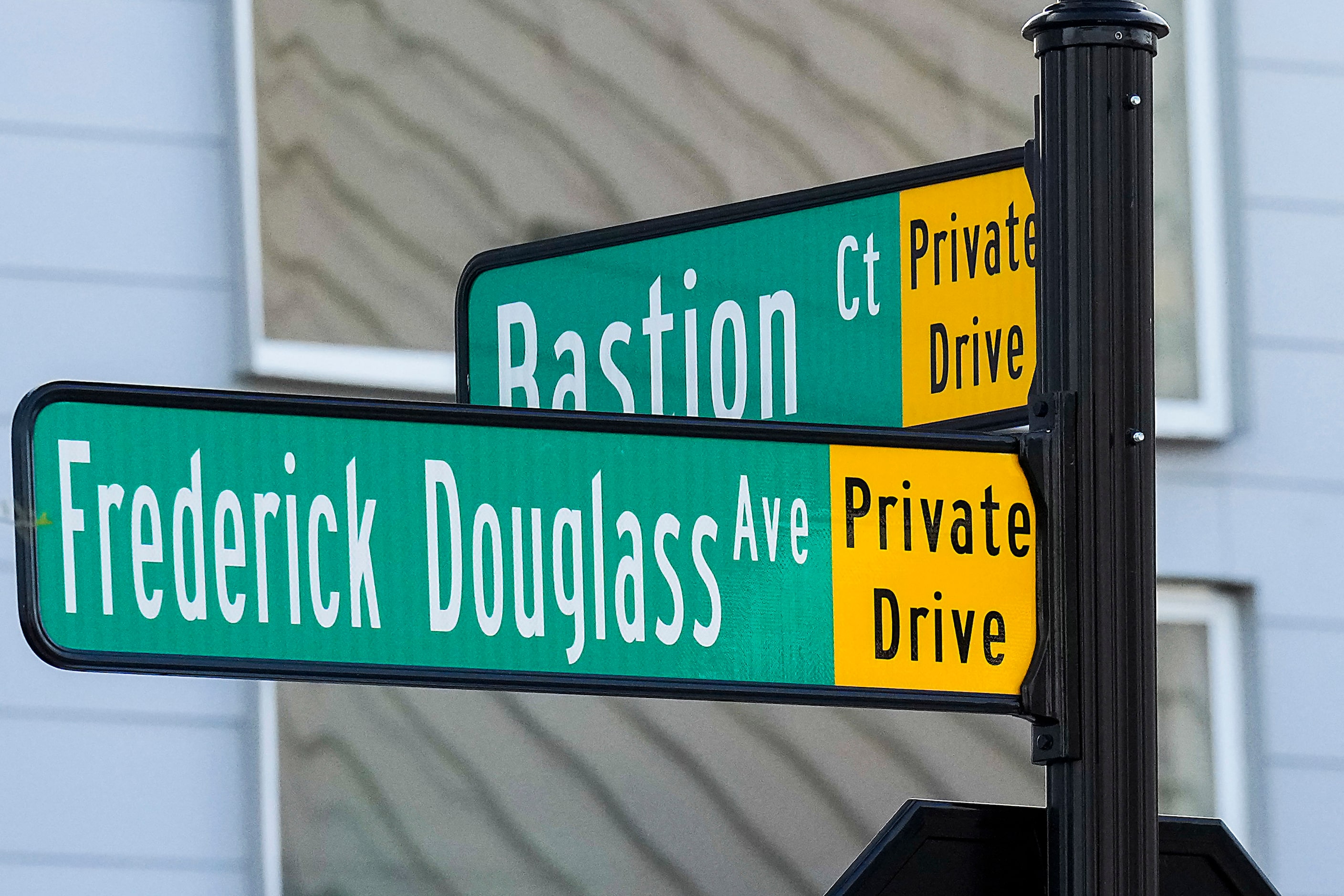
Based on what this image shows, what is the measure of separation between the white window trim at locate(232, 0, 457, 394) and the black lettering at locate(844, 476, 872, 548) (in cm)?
A: 258

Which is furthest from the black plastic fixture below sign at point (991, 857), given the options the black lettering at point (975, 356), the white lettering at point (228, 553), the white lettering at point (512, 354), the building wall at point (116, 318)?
the building wall at point (116, 318)

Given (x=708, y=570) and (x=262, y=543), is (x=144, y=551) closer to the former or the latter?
(x=262, y=543)

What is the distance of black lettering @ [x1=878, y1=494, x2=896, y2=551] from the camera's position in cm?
184

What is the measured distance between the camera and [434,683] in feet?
5.59

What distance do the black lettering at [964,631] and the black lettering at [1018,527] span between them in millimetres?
65

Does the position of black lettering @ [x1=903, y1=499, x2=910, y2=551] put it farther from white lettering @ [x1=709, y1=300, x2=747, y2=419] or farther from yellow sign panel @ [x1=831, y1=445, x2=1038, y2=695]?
white lettering @ [x1=709, y1=300, x2=747, y2=419]

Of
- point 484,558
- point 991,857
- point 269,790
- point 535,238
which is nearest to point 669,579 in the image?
point 484,558

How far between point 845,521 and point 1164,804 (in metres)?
3.15

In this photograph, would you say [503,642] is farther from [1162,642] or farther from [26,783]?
[1162,642]

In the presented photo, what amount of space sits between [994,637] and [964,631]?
0.03 metres

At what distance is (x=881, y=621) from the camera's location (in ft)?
5.97

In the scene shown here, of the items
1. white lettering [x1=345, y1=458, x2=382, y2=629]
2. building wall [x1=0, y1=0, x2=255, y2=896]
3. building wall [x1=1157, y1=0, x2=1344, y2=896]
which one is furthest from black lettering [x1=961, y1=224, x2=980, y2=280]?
building wall [x1=1157, y1=0, x2=1344, y2=896]

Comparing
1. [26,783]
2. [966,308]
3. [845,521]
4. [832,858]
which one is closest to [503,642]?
[845,521]

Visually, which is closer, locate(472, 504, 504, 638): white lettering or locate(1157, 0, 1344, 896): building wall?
locate(472, 504, 504, 638): white lettering
